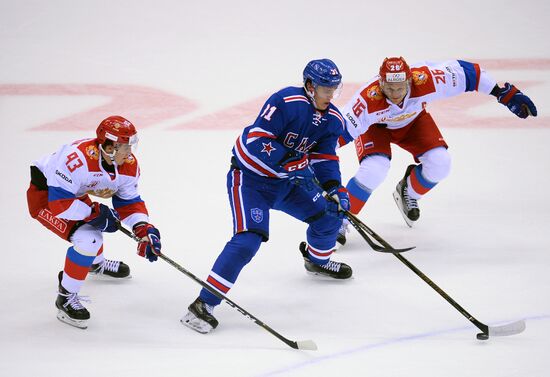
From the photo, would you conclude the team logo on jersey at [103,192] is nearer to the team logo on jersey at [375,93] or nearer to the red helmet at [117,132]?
the red helmet at [117,132]

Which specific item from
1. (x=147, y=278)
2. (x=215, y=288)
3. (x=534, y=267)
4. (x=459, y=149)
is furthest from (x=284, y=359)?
(x=459, y=149)

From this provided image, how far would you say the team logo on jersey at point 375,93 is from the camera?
208 inches

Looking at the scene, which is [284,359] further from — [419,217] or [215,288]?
[419,217]

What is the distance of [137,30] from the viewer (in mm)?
8812

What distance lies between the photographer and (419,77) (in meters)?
5.35

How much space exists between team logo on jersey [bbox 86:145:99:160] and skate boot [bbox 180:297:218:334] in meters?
0.83

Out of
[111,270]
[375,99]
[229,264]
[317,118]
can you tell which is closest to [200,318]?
[229,264]

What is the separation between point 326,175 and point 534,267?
127cm

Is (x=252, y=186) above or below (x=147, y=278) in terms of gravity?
above

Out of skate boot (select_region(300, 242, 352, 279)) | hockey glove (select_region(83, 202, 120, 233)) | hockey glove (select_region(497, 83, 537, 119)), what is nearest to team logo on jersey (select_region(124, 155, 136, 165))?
hockey glove (select_region(83, 202, 120, 233))

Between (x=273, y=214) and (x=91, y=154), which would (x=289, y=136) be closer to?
(x=91, y=154)

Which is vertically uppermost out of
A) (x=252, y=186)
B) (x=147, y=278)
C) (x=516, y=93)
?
(x=516, y=93)

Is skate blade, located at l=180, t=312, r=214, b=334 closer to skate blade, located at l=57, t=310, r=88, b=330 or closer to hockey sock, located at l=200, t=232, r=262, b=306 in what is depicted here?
hockey sock, located at l=200, t=232, r=262, b=306

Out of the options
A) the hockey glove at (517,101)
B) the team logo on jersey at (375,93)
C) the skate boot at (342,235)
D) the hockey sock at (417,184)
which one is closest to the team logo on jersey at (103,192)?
the skate boot at (342,235)
